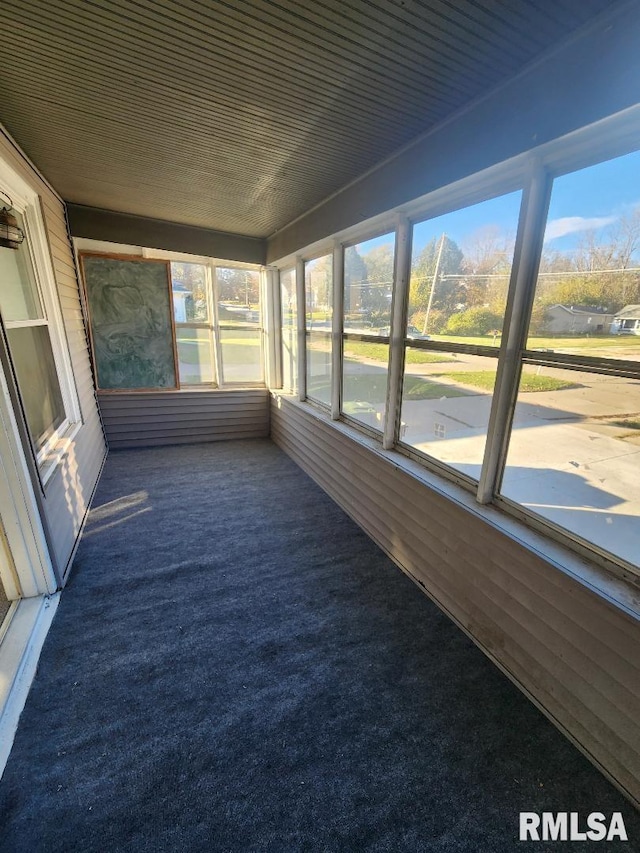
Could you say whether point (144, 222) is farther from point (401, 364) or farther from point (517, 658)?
point (517, 658)

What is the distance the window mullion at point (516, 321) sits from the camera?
1.44 metres

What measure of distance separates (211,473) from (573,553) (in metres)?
3.30

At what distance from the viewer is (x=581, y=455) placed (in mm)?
1426

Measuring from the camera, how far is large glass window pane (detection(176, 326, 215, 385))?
4.64m

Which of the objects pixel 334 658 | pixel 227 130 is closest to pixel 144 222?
Answer: pixel 227 130

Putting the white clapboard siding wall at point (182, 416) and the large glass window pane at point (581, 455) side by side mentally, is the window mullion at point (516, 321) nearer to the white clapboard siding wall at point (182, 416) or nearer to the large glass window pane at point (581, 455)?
the large glass window pane at point (581, 455)

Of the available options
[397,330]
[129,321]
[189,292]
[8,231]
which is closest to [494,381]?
[397,330]

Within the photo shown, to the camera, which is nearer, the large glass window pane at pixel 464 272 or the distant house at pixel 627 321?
the distant house at pixel 627 321

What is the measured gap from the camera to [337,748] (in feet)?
4.48

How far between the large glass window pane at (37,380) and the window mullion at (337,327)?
7.23 feet

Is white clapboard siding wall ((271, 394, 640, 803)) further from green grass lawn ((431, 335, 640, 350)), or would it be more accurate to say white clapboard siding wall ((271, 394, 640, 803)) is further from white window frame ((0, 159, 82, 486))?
white window frame ((0, 159, 82, 486))

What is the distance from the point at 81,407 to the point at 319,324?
8.17 ft

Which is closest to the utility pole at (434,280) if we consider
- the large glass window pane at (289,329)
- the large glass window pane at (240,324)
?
the large glass window pane at (289,329)

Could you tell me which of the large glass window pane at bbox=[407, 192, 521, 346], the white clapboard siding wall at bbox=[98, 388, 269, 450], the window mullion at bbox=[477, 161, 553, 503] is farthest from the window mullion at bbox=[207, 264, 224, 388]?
the window mullion at bbox=[477, 161, 553, 503]
